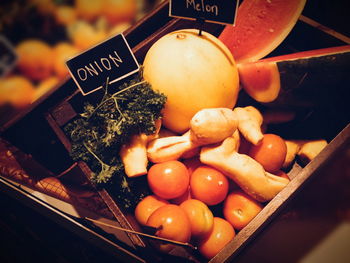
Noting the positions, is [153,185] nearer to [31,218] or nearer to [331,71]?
[331,71]

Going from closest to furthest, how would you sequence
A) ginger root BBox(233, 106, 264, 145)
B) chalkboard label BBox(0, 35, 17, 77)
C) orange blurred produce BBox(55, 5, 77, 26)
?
chalkboard label BBox(0, 35, 17, 77), orange blurred produce BBox(55, 5, 77, 26), ginger root BBox(233, 106, 264, 145)

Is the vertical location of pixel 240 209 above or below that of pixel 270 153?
below

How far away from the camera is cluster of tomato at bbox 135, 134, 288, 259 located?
34.4 inches

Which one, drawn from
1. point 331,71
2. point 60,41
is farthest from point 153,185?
point 331,71

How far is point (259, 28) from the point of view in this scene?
1.12 meters

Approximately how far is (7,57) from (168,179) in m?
0.64

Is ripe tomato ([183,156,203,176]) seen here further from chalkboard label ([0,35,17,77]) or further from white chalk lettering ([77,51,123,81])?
chalkboard label ([0,35,17,77])

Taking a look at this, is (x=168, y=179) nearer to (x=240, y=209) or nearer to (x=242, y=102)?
(x=240, y=209)

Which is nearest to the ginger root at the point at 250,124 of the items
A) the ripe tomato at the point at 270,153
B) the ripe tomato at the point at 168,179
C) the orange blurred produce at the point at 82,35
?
the ripe tomato at the point at 270,153

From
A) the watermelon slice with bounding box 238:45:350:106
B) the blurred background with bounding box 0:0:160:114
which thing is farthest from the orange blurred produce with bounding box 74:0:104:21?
the watermelon slice with bounding box 238:45:350:106

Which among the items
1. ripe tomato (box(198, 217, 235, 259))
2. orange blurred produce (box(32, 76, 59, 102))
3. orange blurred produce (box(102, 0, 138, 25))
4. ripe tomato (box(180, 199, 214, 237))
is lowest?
ripe tomato (box(198, 217, 235, 259))

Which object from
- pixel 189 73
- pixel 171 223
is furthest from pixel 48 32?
pixel 171 223

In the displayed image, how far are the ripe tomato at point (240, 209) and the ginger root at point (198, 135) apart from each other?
0.79ft

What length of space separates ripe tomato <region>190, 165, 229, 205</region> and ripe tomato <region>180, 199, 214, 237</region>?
1.3 inches
